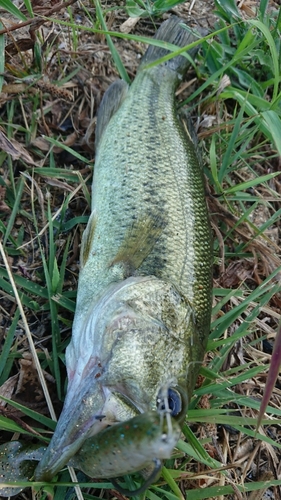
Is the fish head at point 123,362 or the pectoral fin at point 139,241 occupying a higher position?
the pectoral fin at point 139,241

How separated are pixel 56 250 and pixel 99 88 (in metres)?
1.30

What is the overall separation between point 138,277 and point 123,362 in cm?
46

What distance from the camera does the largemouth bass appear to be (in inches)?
76.1

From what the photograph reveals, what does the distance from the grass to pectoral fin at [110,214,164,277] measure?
424 millimetres

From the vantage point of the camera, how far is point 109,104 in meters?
3.08

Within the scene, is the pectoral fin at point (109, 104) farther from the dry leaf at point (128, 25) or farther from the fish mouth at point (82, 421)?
the fish mouth at point (82, 421)

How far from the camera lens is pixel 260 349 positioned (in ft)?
10.2

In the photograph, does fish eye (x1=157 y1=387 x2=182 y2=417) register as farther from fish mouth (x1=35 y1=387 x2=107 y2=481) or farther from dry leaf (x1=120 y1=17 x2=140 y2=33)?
dry leaf (x1=120 y1=17 x2=140 y2=33)

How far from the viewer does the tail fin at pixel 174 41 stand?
329cm

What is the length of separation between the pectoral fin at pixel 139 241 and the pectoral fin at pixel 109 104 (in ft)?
2.74

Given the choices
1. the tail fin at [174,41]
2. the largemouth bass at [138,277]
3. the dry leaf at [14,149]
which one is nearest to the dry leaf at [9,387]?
the largemouth bass at [138,277]

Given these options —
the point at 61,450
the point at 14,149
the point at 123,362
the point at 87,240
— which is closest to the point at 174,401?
the point at 123,362

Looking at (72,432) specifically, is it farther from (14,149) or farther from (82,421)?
(14,149)

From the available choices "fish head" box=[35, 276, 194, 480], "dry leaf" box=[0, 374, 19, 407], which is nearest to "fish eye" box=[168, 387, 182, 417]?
"fish head" box=[35, 276, 194, 480]
